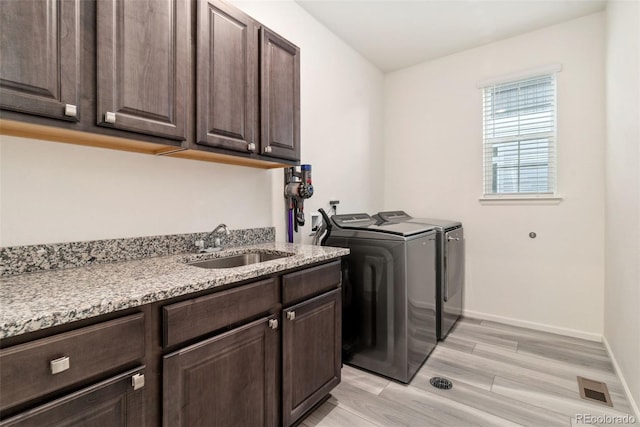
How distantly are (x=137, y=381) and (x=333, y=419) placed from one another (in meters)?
1.19

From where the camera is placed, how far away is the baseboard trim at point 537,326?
2.66 meters

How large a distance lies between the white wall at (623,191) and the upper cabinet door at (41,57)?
2659 millimetres

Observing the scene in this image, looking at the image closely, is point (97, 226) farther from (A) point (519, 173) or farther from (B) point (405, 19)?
(A) point (519, 173)

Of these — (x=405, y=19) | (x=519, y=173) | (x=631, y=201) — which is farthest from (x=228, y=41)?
(x=519, y=173)

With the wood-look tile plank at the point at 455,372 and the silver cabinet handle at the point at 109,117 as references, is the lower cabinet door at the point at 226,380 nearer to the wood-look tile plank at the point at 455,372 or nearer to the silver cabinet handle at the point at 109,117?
the silver cabinet handle at the point at 109,117

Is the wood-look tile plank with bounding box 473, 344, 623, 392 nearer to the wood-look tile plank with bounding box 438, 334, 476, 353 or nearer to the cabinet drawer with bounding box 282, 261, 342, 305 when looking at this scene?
the wood-look tile plank with bounding box 438, 334, 476, 353

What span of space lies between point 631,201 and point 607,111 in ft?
3.69

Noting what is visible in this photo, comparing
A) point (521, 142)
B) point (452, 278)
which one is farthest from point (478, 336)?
point (521, 142)

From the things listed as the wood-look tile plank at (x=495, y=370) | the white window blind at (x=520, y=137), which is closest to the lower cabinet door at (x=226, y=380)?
the wood-look tile plank at (x=495, y=370)

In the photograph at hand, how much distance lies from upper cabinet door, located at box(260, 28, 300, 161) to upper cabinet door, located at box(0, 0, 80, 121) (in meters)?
0.86

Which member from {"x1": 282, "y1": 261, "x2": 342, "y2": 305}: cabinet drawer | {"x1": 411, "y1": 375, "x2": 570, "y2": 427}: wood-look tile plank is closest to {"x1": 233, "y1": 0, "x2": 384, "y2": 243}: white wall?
{"x1": 282, "y1": 261, "x2": 342, "y2": 305}: cabinet drawer

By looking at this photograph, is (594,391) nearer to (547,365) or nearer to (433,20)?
(547,365)

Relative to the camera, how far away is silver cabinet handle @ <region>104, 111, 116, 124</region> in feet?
3.67

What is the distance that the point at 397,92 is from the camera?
145 inches
